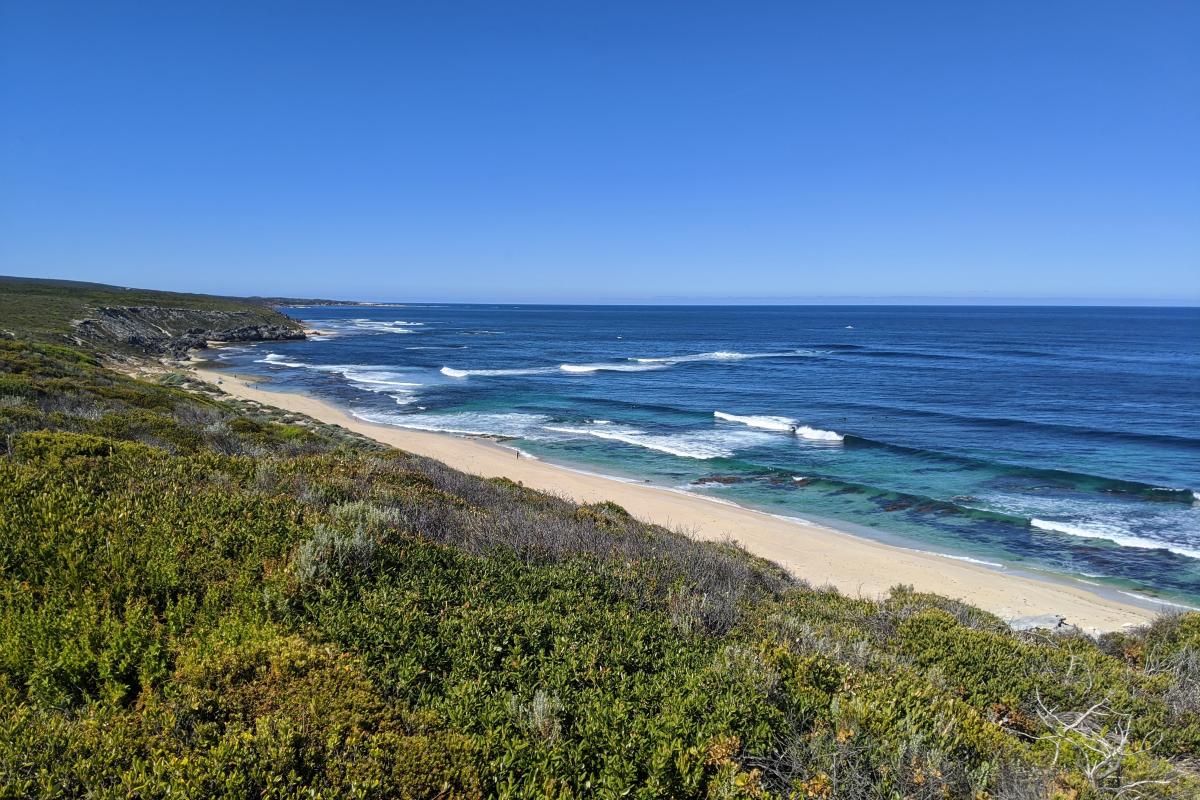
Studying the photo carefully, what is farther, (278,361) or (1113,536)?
(278,361)

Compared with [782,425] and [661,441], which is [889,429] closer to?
[782,425]

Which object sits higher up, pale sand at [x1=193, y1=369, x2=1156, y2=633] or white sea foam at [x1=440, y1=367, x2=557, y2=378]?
white sea foam at [x1=440, y1=367, x2=557, y2=378]

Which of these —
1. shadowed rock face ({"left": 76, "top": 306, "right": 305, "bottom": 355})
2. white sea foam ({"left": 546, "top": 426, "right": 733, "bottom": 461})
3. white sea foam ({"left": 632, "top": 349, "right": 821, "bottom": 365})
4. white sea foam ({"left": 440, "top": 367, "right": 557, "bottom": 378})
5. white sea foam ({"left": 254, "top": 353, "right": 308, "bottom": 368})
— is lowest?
white sea foam ({"left": 546, "top": 426, "right": 733, "bottom": 461})

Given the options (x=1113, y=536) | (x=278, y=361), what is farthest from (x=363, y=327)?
(x=1113, y=536)

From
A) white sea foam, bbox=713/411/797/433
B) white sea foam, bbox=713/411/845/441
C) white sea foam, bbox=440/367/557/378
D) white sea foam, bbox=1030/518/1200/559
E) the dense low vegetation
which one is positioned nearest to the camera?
the dense low vegetation

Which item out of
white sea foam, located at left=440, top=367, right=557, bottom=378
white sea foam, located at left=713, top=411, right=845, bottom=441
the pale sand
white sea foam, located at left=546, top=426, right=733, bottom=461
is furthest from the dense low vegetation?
white sea foam, located at left=440, top=367, right=557, bottom=378

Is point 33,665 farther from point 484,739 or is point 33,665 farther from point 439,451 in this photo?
point 439,451

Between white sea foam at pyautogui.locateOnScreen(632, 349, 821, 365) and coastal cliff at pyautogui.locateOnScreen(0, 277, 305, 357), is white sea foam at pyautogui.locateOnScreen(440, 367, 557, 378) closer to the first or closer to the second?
white sea foam at pyautogui.locateOnScreen(632, 349, 821, 365)
